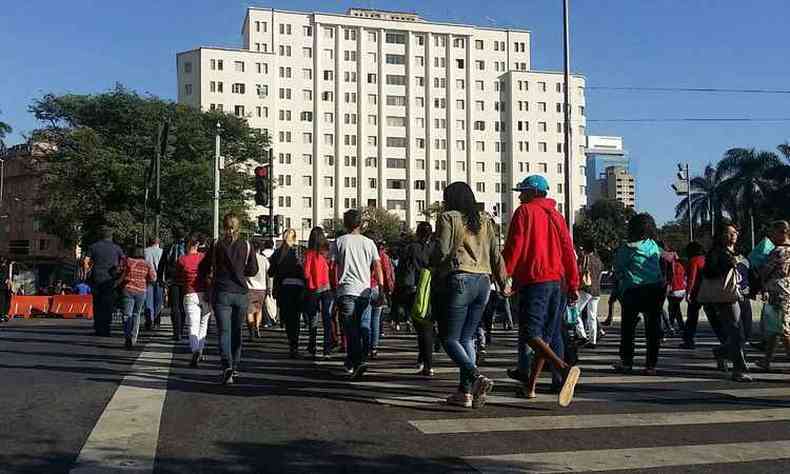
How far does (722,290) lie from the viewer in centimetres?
922

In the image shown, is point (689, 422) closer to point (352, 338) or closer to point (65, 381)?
point (352, 338)

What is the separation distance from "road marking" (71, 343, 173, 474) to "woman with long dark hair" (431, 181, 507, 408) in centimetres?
247

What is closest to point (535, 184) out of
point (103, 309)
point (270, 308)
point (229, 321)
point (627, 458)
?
point (627, 458)

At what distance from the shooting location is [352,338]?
348 inches

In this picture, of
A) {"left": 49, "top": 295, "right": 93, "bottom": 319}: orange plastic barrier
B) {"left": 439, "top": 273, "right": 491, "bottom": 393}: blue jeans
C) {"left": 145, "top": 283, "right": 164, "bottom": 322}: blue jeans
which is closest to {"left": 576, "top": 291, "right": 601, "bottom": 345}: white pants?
{"left": 439, "top": 273, "right": 491, "bottom": 393}: blue jeans

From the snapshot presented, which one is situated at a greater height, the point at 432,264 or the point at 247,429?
the point at 432,264

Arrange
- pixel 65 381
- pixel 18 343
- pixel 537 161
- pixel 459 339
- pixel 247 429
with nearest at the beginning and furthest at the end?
1. pixel 247 429
2. pixel 459 339
3. pixel 65 381
4. pixel 18 343
5. pixel 537 161

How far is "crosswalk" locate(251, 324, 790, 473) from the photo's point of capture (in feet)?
16.9

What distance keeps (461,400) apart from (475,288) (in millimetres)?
949

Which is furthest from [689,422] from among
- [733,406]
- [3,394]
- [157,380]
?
[3,394]

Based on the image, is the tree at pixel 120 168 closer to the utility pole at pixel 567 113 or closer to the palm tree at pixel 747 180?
the utility pole at pixel 567 113

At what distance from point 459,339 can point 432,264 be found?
2.27ft

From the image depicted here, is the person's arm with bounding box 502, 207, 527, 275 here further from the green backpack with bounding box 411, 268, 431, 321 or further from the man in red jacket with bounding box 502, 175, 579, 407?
the green backpack with bounding box 411, 268, 431, 321

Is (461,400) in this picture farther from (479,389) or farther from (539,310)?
(539,310)
